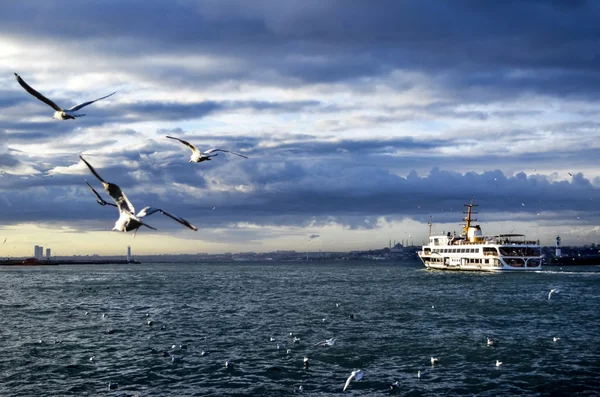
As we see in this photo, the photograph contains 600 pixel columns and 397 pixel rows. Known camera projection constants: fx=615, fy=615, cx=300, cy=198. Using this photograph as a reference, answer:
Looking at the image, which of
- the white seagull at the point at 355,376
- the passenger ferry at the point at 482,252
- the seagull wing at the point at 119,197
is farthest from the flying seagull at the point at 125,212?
the passenger ferry at the point at 482,252

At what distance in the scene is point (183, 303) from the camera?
6700 cm

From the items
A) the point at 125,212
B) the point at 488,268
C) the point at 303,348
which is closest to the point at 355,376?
the point at 303,348

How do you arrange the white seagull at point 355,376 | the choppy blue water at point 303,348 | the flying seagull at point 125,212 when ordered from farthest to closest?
1. the choppy blue water at point 303,348
2. the white seagull at point 355,376
3. the flying seagull at point 125,212

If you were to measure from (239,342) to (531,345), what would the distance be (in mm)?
18015

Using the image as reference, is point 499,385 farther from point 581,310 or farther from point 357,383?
point 581,310

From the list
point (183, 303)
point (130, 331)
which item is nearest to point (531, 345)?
point (130, 331)

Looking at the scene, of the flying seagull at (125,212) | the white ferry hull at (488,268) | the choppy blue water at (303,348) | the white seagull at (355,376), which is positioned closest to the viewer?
the flying seagull at (125,212)

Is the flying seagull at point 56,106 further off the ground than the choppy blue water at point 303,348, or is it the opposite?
the flying seagull at point 56,106

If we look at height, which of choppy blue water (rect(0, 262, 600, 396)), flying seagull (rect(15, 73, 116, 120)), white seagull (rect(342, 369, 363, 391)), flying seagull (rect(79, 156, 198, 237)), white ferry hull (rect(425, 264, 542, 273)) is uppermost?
flying seagull (rect(15, 73, 116, 120))

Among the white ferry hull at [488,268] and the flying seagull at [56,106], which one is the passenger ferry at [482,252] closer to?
the white ferry hull at [488,268]

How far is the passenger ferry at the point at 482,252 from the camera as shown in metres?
123

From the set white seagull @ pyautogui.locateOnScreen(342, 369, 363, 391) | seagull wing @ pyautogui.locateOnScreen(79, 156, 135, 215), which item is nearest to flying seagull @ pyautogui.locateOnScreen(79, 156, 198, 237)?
seagull wing @ pyautogui.locateOnScreen(79, 156, 135, 215)

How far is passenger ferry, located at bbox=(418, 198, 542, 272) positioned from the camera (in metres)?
123

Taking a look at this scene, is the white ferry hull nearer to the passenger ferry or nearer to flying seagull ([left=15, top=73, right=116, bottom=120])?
the passenger ferry
